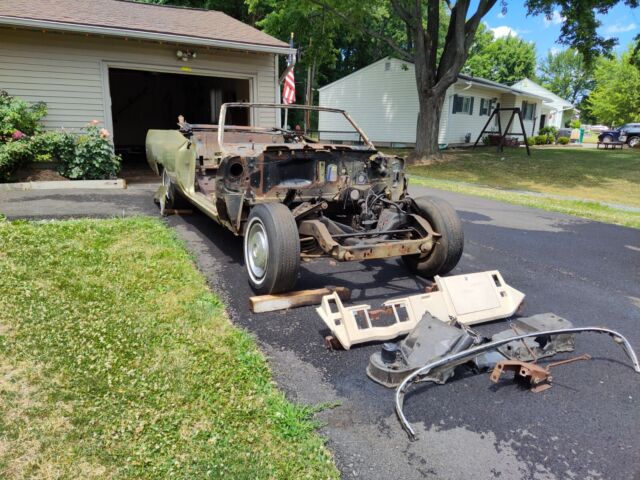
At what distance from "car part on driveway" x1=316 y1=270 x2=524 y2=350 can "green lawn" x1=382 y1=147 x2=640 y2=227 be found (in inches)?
229

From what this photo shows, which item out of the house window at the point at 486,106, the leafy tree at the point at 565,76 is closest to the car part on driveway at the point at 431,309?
the house window at the point at 486,106

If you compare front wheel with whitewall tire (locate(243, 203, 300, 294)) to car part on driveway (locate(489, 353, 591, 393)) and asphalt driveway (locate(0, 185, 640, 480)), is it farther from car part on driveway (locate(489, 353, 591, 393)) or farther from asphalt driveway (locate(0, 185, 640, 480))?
car part on driveway (locate(489, 353, 591, 393))

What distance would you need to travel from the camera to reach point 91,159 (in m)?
9.95

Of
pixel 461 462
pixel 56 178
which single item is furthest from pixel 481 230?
pixel 56 178

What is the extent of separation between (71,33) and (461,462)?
11741mm

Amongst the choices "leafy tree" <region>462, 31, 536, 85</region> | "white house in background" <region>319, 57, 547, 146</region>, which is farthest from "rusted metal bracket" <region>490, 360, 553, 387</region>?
"leafy tree" <region>462, 31, 536, 85</region>

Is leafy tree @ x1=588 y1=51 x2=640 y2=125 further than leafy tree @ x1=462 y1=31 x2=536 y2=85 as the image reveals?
No

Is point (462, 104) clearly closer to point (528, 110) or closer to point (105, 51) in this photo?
point (528, 110)

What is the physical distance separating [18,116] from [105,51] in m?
2.76

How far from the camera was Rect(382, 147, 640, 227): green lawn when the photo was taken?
10.5 metres

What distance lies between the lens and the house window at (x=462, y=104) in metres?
24.6

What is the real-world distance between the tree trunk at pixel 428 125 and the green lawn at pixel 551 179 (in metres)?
0.80

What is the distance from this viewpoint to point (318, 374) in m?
3.08

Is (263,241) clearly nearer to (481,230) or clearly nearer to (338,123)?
(481,230)
